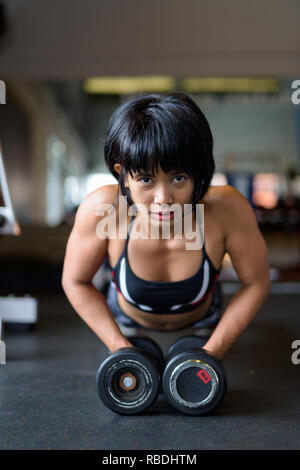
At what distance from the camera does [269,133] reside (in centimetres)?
1291

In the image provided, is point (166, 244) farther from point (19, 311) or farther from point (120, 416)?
point (19, 311)

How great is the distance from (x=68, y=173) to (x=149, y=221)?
36.1 feet

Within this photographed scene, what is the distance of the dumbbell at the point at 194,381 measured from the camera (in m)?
0.95

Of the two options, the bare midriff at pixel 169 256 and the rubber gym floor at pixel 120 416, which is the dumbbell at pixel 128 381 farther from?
the bare midriff at pixel 169 256

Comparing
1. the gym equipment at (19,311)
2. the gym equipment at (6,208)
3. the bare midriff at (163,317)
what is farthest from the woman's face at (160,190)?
the gym equipment at (19,311)

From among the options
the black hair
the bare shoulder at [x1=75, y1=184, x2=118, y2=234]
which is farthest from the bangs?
the bare shoulder at [x1=75, y1=184, x2=118, y2=234]

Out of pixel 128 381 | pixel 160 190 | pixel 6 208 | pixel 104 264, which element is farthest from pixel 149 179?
pixel 104 264

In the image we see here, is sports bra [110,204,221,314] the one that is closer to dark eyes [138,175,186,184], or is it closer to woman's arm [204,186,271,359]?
woman's arm [204,186,271,359]

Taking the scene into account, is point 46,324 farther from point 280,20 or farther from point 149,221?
point 280,20

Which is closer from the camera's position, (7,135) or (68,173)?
(7,135)

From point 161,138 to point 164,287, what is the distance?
0.37 meters

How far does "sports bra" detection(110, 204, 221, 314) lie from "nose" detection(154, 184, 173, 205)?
6.8 inches

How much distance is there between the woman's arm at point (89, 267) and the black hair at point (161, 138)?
0.42 feet
